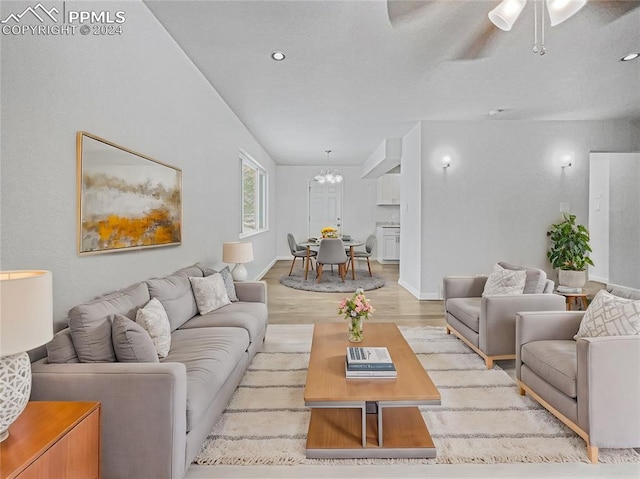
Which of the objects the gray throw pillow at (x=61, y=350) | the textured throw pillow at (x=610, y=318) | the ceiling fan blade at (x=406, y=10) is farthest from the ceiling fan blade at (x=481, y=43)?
the gray throw pillow at (x=61, y=350)

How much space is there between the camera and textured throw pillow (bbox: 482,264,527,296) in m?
3.19

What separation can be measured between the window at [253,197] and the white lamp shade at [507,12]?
4.72 m

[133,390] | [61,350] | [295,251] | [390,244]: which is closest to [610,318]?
[133,390]

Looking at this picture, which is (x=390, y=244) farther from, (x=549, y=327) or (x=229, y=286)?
(x=549, y=327)

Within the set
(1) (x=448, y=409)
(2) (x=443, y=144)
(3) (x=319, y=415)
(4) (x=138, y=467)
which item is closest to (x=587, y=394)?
(1) (x=448, y=409)

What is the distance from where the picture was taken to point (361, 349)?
2.20 meters

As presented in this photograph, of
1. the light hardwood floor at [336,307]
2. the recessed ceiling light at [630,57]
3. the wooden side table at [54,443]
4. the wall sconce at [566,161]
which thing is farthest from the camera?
the wall sconce at [566,161]

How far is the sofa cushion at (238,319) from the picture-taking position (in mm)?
2742

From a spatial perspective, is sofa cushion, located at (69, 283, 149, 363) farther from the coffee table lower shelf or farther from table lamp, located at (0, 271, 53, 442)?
the coffee table lower shelf

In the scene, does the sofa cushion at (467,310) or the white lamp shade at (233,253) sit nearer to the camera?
the sofa cushion at (467,310)

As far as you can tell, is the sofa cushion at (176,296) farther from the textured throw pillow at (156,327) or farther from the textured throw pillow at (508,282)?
the textured throw pillow at (508,282)

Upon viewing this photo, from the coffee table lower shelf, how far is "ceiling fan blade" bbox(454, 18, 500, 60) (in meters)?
2.78

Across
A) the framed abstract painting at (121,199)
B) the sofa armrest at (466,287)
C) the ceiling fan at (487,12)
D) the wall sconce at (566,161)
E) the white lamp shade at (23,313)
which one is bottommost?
the sofa armrest at (466,287)

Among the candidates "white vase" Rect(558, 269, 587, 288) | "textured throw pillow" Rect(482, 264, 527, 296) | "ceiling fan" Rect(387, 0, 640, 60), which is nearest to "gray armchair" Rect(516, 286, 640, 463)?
"textured throw pillow" Rect(482, 264, 527, 296)
